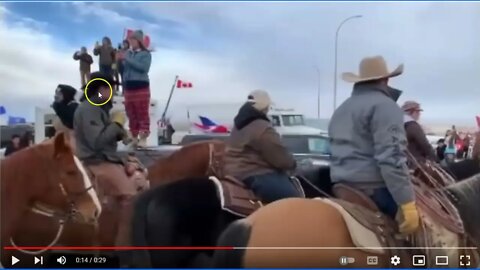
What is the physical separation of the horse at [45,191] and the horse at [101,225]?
24 mm

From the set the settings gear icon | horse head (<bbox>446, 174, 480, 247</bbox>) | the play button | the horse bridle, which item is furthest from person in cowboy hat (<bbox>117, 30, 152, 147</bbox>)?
horse head (<bbox>446, 174, 480, 247</bbox>)

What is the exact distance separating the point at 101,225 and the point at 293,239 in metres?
0.87

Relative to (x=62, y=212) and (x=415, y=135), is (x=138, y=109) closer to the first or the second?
(x=62, y=212)

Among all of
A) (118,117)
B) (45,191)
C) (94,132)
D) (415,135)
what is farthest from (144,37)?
(415,135)

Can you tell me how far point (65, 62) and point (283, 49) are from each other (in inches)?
37.4

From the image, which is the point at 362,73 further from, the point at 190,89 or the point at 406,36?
the point at 190,89

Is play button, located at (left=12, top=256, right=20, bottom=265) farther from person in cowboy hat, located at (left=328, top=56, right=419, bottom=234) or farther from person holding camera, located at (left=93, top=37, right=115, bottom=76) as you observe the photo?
person in cowboy hat, located at (left=328, top=56, right=419, bottom=234)

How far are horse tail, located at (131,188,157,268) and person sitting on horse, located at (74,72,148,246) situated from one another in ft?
0.18

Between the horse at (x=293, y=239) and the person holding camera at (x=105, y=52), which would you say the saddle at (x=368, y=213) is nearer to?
the horse at (x=293, y=239)

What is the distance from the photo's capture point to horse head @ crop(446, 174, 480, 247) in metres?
3.99

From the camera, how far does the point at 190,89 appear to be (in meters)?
3.66

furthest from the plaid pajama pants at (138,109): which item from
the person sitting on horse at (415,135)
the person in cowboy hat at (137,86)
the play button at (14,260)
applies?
the person sitting on horse at (415,135)

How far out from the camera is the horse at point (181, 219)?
3.77 metres

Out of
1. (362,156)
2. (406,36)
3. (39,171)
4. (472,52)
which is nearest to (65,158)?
(39,171)
